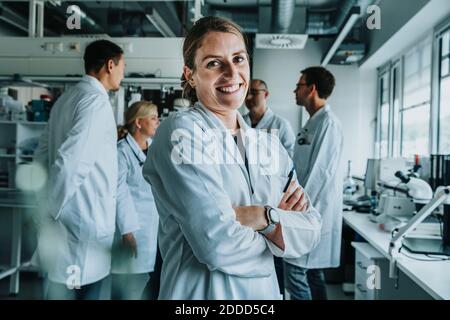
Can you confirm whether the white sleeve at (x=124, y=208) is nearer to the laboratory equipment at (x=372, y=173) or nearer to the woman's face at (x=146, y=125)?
the woman's face at (x=146, y=125)

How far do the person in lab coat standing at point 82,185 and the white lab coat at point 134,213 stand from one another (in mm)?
184

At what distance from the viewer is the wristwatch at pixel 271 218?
654 mm

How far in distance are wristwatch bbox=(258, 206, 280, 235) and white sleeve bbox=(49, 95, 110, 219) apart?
0.80 meters

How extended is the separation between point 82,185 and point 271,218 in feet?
2.81

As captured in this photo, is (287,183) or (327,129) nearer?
(287,183)

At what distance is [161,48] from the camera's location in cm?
304

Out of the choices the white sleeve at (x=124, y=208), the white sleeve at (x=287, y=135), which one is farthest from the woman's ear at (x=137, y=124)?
the white sleeve at (x=287, y=135)

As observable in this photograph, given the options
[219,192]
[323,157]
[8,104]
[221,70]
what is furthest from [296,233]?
[8,104]

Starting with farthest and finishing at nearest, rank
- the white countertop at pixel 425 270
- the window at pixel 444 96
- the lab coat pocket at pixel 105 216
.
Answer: the window at pixel 444 96 → the lab coat pocket at pixel 105 216 → the white countertop at pixel 425 270

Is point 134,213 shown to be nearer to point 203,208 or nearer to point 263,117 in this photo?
point 263,117

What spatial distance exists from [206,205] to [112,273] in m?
1.29

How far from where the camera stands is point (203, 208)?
62 centimetres
